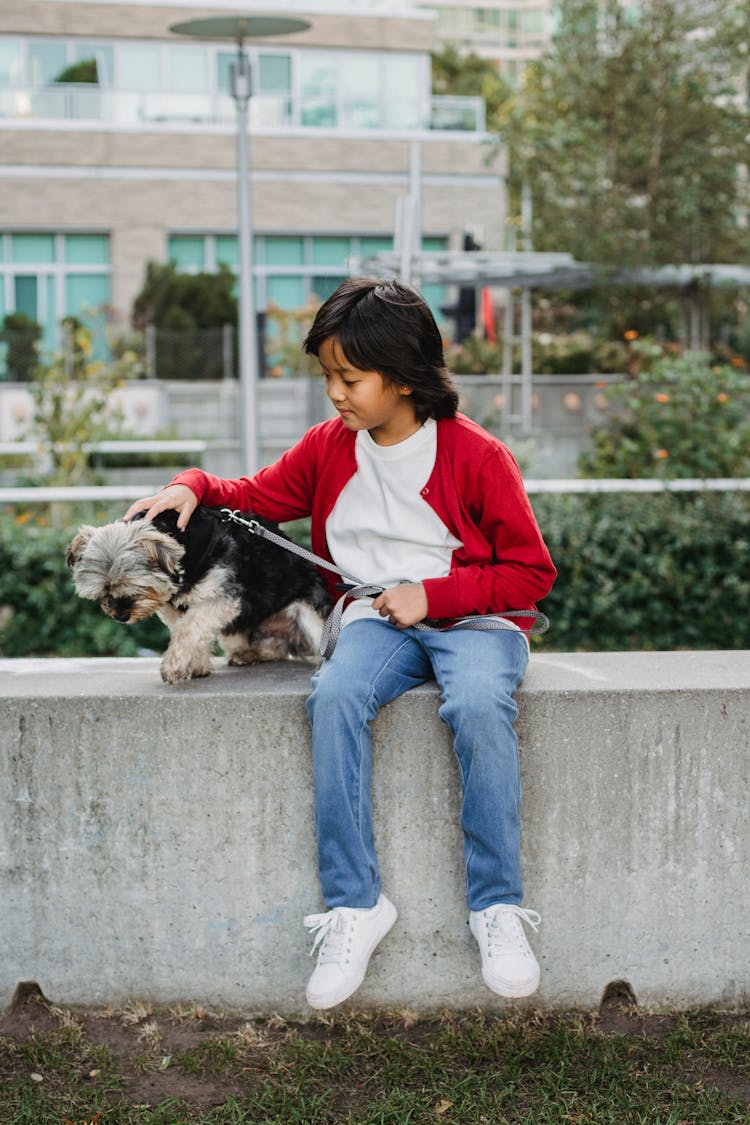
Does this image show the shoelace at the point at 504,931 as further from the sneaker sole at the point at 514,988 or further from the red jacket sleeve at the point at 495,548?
the red jacket sleeve at the point at 495,548

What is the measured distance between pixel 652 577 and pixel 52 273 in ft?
79.6

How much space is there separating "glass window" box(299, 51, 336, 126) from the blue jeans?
28.7m

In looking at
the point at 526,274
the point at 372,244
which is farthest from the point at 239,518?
the point at 372,244

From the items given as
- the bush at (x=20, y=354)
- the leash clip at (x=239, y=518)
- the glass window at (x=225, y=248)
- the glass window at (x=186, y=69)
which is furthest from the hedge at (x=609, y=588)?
the glass window at (x=186, y=69)

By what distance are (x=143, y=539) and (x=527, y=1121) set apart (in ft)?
5.38

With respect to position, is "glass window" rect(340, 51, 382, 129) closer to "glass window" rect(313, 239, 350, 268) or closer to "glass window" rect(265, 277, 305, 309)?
"glass window" rect(313, 239, 350, 268)

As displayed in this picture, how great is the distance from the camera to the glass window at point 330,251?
30.0 meters

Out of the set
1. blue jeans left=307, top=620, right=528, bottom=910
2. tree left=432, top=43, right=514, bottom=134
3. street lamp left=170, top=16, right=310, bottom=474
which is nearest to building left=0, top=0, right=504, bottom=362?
tree left=432, top=43, right=514, bottom=134

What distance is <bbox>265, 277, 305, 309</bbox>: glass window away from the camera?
2975cm

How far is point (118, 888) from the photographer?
338 cm

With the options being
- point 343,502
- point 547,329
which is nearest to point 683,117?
point 547,329

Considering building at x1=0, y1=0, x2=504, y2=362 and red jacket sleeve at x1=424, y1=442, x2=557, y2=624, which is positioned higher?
building at x1=0, y1=0, x2=504, y2=362

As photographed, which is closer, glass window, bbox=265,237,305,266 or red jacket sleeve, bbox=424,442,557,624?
red jacket sleeve, bbox=424,442,557,624

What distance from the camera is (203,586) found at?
3.52 m
